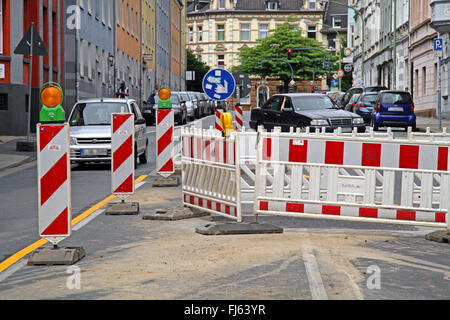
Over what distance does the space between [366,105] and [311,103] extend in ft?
43.1

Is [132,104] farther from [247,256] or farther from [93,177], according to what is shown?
[247,256]

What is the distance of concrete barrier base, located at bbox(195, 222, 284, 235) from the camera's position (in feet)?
31.1

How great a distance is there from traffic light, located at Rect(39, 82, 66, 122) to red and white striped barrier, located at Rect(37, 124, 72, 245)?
7cm

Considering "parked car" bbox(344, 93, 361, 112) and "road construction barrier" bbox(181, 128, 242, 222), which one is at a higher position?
"parked car" bbox(344, 93, 361, 112)

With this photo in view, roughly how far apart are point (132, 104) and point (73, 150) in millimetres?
2461

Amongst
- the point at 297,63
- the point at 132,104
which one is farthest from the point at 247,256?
the point at 297,63

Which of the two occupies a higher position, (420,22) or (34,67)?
(420,22)

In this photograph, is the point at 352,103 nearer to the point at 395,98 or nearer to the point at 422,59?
the point at 395,98

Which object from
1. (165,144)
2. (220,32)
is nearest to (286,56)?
(220,32)

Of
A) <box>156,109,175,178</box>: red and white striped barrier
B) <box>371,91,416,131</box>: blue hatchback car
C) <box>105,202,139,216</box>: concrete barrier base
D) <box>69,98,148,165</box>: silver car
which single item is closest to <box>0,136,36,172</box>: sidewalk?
<box>69,98,148,165</box>: silver car

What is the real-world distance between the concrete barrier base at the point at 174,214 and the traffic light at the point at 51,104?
326cm

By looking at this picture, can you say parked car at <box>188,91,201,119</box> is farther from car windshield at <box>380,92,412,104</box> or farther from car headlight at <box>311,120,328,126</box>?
car headlight at <box>311,120,328,126</box>
